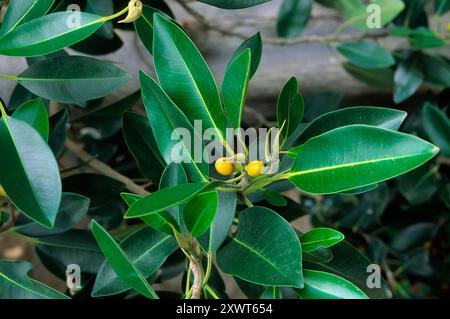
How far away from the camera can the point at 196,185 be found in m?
0.49

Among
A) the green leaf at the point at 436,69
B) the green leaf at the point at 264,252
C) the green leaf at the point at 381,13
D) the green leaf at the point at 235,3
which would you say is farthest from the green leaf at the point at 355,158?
the green leaf at the point at 436,69

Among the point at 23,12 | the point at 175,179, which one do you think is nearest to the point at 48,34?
the point at 23,12

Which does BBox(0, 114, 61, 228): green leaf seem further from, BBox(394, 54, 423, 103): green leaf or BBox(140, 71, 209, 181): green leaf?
BBox(394, 54, 423, 103): green leaf

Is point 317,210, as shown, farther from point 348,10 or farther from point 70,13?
point 70,13

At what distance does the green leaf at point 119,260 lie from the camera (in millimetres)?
489

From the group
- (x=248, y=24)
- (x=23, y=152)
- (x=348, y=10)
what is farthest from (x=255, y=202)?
(x=248, y=24)

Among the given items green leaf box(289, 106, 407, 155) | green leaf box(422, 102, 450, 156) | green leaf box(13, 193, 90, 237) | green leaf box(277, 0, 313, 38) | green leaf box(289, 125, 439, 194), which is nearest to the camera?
green leaf box(289, 125, 439, 194)

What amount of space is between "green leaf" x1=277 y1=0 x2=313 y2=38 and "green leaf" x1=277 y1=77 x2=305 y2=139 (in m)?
0.60

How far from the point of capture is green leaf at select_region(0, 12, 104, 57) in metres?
0.54

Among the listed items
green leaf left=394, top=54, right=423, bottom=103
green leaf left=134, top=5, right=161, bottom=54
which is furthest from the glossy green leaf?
green leaf left=134, top=5, right=161, bottom=54
